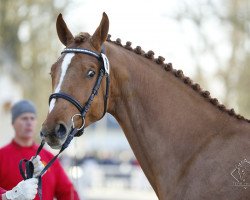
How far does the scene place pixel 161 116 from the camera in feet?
18.3

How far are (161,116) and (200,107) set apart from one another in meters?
0.34

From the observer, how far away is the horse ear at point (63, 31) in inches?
224

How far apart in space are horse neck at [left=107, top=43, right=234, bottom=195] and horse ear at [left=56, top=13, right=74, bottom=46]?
1.18 feet

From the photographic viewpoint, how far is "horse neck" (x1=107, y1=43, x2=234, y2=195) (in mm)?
5449

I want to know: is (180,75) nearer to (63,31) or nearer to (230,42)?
(63,31)

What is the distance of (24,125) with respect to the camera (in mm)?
7320

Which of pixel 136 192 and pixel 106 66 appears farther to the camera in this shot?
pixel 136 192

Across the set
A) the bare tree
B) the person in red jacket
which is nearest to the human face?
the person in red jacket

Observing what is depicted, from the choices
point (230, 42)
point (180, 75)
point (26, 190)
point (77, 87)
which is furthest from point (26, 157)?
point (230, 42)

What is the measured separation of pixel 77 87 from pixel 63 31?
63 cm

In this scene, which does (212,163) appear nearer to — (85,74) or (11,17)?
(85,74)

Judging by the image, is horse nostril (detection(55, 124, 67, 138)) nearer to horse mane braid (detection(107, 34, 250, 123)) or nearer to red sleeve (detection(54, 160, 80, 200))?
horse mane braid (detection(107, 34, 250, 123))

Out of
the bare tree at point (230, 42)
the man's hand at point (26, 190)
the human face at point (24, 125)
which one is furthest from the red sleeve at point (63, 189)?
the bare tree at point (230, 42)

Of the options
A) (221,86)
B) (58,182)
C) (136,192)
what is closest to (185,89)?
(58,182)
